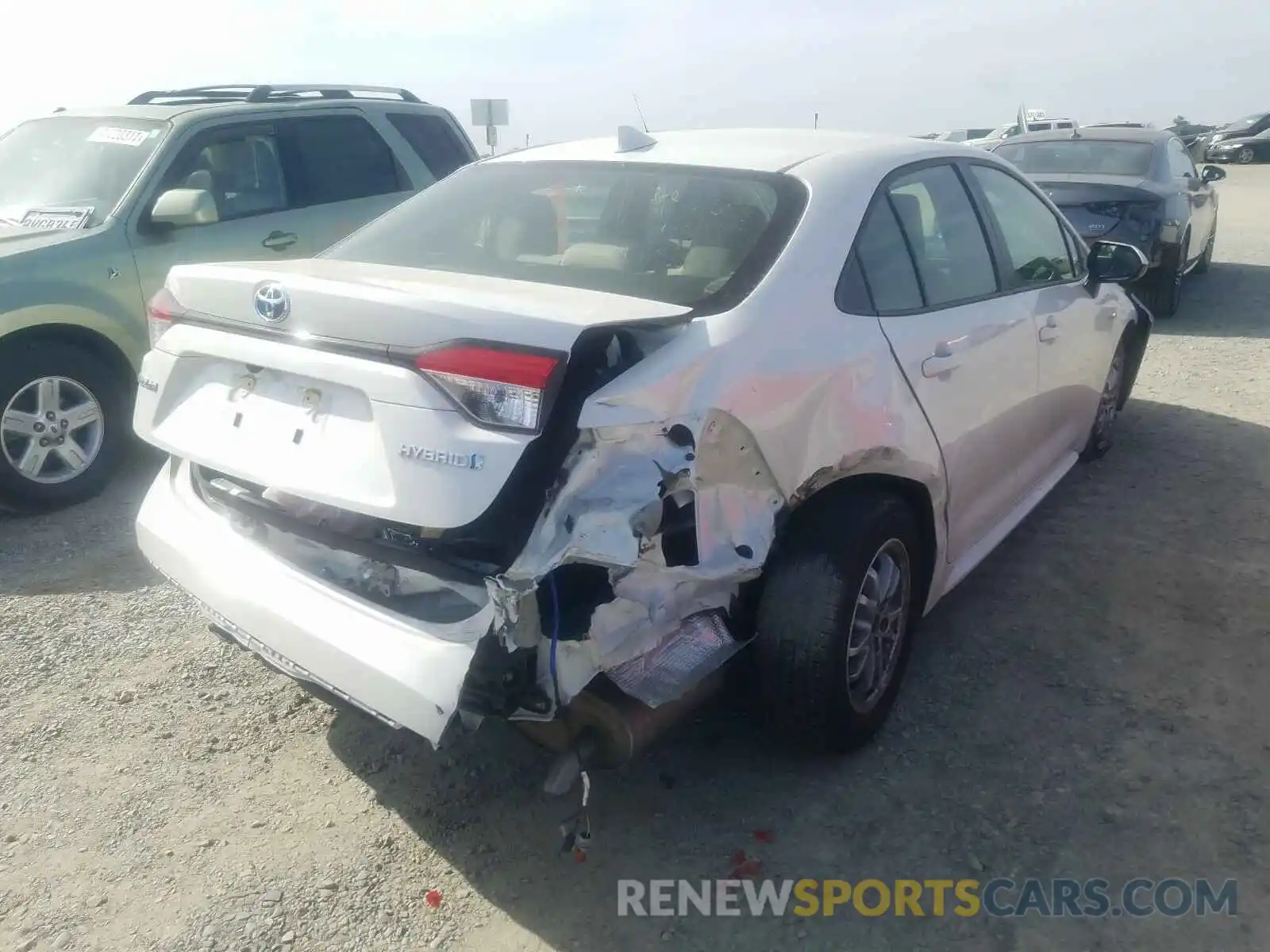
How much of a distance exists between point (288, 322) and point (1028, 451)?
9.25 feet

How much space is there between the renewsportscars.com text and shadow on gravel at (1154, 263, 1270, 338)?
7.21 metres

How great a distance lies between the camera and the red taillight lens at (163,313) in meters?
2.93

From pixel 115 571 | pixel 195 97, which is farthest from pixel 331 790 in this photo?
pixel 195 97

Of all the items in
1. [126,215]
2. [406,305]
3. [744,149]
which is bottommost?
[126,215]

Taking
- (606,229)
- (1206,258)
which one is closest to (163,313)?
(606,229)

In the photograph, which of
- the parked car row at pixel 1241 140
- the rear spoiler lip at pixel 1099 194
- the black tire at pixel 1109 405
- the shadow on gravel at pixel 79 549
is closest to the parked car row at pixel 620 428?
the black tire at pixel 1109 405

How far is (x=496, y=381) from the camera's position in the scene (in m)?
2.22

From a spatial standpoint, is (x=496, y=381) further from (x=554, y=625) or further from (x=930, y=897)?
(x=930, y=897)

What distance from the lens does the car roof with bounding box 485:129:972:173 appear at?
3223 millimetres

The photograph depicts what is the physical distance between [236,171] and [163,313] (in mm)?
3390

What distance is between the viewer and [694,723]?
3.28 m

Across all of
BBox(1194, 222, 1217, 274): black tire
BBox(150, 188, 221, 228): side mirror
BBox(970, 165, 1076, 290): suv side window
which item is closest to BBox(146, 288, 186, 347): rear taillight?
BBox(150, 188, 221, 228): side mirror

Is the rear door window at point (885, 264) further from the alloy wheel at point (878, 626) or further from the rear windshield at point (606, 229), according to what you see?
the alloy wheel at point (878, 626)

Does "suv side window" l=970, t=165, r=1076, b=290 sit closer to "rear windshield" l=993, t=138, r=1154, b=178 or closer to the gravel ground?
the gravel ground
